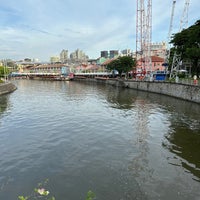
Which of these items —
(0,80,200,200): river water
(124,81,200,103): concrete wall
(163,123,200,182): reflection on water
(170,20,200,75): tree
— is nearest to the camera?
(0,80,200,200): river water

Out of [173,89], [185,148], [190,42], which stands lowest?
[185,148]

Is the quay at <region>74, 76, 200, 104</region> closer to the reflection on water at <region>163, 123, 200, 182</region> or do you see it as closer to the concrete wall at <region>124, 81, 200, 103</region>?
the concrete wall at <region>124, 81, 200, 103</region>

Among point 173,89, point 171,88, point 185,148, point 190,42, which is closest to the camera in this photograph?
point 185,148

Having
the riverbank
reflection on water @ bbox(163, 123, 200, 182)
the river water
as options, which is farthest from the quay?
reflection on water @ bbox(163, 123, 200, 182)

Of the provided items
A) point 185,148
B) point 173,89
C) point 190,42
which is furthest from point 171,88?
point 185,148

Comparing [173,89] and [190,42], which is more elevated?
[190,42]

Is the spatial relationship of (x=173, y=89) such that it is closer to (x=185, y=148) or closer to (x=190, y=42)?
(x=190, y=42)

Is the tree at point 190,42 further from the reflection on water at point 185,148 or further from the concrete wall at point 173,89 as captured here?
the reflection on water at point 185,148

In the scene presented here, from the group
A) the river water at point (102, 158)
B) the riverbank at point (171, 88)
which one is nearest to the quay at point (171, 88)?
the riverbank at point (171, 88)

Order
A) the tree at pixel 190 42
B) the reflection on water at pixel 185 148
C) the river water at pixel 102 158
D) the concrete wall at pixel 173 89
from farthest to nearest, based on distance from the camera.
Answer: the tree at pixel 190 42, the concrete wall at pixel 173 89, the reflection on water at pixel 185 148, the river water at pixel 102 158

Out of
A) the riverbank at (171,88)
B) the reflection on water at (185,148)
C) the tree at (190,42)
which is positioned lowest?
the reflection on water at (185,148)

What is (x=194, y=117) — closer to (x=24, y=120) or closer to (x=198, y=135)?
(x=198, y=135)

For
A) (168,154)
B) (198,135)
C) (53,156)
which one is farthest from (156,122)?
(53,156)

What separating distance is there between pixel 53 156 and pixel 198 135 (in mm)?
13849
